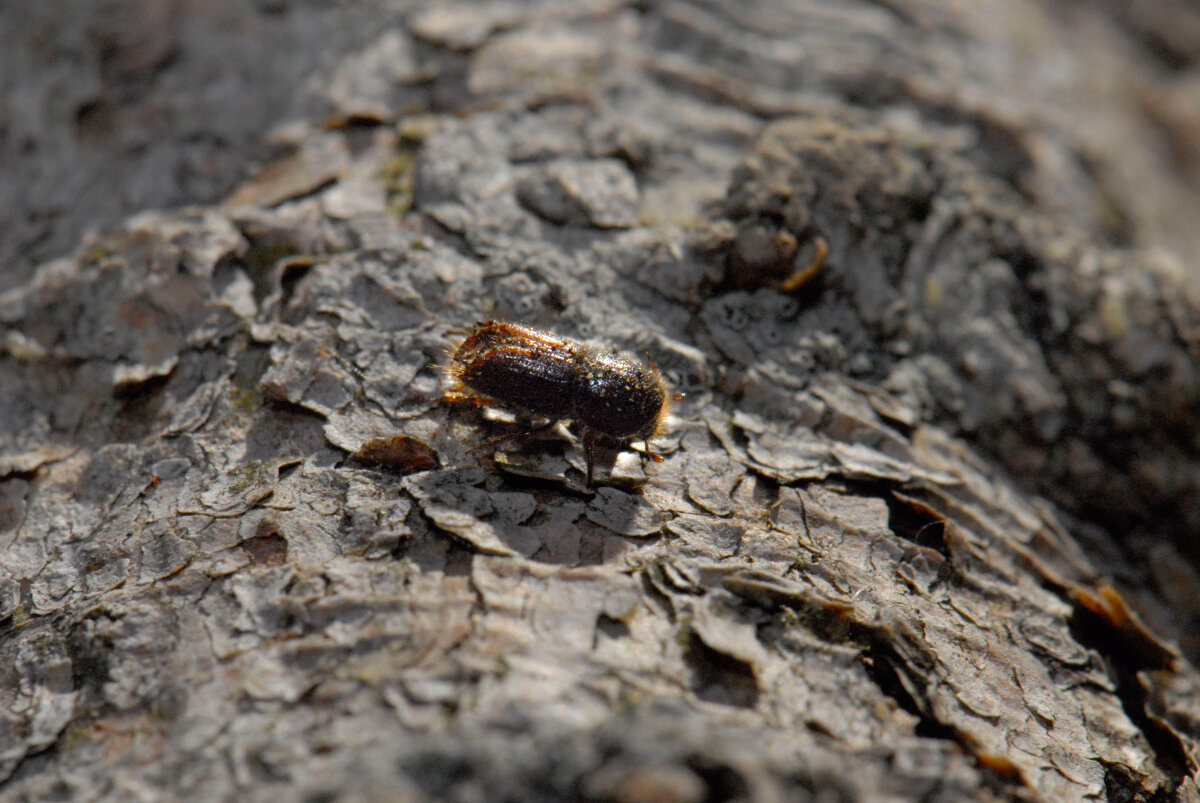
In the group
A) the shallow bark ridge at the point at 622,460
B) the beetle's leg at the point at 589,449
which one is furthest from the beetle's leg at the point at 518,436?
the beetle's leg at the point at 589,449

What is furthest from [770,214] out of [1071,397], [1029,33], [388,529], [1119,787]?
[1029,33]

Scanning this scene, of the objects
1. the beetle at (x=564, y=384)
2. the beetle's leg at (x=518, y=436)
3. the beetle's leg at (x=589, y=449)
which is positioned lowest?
the beetle's leg at (x=518, y=436)

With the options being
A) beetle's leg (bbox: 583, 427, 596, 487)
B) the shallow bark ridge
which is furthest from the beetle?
the shallow bark ridge

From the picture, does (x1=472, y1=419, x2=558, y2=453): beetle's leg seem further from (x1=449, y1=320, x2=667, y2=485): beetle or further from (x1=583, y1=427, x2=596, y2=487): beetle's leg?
(x1=583, y1=427, x2=596, y2=487): beetle's leg

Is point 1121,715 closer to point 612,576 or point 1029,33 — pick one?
point 612,576

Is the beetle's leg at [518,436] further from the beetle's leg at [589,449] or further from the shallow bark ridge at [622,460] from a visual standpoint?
the beetle's leg at [589,449]

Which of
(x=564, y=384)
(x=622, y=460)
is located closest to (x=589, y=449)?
(x=622, y=460)
